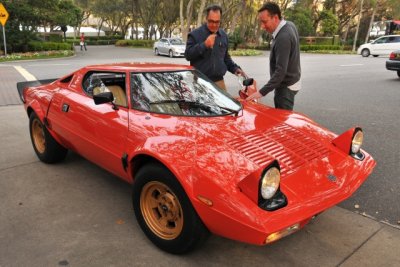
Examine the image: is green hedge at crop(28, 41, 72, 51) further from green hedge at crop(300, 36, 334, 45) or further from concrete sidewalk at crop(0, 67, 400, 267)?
green hedge at crop(300, 36, 334, 45)

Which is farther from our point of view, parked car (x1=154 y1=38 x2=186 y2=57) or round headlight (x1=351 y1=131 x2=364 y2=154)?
parked car (x1=154 y1=38 x2=186 y2=57)

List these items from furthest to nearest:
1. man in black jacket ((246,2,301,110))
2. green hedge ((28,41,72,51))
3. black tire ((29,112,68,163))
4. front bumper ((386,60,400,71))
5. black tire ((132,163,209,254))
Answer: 1. green hedge ((28,41,72,51))
2. front bumper ((386,60,400,71))
3. black tire ((29,112,68,163))
4. man in black jacket ((246,2,301,110))
5. black tire ((132,163,209,254))

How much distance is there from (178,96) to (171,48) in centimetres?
2368

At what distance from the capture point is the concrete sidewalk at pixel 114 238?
2.70m

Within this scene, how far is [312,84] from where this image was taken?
1217 centimetres

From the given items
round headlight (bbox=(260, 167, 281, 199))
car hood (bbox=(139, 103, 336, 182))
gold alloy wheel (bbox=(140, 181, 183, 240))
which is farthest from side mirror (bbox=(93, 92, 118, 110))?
round headlight (bbox=(260, 167, 281, 199))

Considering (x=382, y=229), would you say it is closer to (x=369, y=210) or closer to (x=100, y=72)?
(x=369, y=210)

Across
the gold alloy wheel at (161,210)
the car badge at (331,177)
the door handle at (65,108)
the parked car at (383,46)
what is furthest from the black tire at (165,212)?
the parked car at (383,46)

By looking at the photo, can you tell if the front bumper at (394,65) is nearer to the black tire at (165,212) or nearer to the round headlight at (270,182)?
the round headlight at (270,182)

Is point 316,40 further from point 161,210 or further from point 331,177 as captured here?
point 161,210

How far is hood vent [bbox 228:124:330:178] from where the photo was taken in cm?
271

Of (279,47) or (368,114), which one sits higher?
(279,47)

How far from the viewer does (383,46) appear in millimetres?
26734

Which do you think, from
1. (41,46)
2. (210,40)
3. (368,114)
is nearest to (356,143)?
(210,40)
